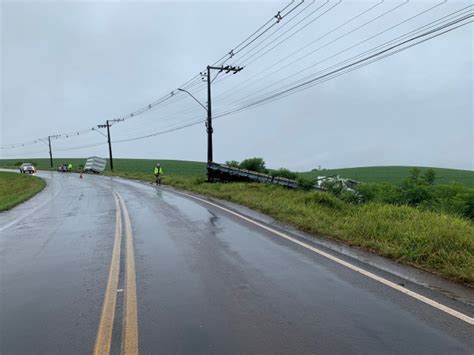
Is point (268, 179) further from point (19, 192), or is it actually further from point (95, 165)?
point (95, 165)

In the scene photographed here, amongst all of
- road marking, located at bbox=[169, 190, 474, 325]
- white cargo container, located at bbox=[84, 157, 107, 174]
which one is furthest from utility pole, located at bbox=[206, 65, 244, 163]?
white cargo container, located at bbox=[84, 157, 107, 174]

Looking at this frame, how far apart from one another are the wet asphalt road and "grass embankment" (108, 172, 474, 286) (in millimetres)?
1392

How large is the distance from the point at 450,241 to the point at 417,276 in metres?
1.55

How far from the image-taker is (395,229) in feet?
29.1

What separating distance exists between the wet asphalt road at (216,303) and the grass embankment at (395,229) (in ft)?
4.57

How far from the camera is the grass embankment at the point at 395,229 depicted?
274 inches

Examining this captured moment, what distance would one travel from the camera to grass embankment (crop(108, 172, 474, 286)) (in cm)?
696

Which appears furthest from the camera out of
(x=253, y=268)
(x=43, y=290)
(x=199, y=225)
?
(x=199, y=225)

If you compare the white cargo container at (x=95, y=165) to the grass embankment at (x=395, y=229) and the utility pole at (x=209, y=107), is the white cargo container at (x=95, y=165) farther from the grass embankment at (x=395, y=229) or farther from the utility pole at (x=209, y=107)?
the grass embankment at (x=395, y=229)

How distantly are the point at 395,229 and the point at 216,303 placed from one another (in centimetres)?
517

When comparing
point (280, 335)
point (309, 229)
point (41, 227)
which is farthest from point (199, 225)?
point (280, 335)

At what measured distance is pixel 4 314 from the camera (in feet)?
16.7

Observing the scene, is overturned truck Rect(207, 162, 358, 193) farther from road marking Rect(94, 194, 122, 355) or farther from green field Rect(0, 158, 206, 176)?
green field Rect(0, 158, 206, 176)

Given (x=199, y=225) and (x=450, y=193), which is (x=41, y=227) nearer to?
(x=199, y=225)
